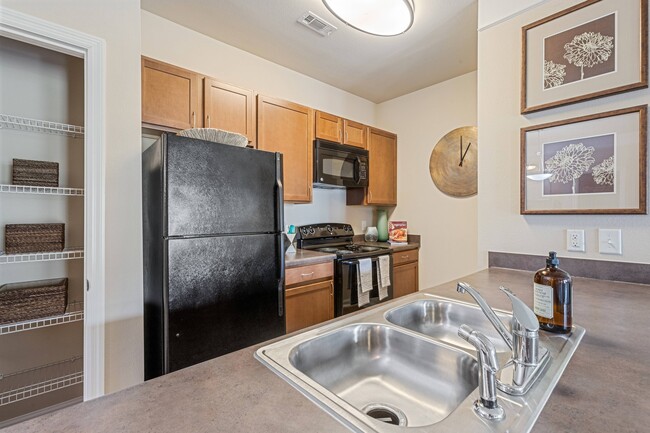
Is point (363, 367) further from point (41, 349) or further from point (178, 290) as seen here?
point (41, 349)

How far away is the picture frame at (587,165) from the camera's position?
132cm

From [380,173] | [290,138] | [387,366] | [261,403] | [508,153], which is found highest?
[290,138]

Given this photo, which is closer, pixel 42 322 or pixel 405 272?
pixel 42 322

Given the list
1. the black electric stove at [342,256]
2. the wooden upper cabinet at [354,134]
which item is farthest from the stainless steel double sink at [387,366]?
Result: the wooden upper cabinet at [354,134]

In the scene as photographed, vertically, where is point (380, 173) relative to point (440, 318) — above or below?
above

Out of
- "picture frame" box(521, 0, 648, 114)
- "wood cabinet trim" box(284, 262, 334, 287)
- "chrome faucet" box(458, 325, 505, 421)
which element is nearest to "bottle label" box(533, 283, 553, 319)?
"chrome faucet" box(458, 325, 505, 421)

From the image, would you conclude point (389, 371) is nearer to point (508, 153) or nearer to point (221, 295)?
point (221, 295)

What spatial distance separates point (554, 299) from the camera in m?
0.85

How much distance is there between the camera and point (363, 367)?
3.05ft

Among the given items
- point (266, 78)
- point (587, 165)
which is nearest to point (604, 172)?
point (587, 165)

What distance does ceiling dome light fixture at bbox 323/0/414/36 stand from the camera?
5.38 ft

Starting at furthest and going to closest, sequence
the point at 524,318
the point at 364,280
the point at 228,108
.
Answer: the point at 364,280
the point at 228,108
the point at 524,318

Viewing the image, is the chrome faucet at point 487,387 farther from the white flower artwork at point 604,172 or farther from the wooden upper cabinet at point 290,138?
the wooden upper cabinet at point 290,138

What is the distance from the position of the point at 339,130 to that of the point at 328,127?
0.15m
